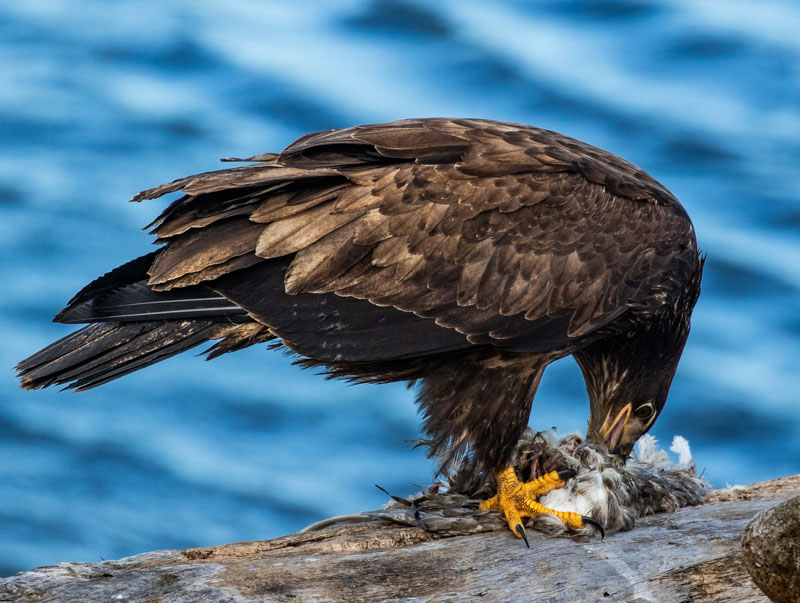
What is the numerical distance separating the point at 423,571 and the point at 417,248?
137cm

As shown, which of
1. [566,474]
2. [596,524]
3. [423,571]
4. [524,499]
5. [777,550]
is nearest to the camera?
→ [777,550]

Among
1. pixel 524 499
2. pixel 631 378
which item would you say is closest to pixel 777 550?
pixel 524 499

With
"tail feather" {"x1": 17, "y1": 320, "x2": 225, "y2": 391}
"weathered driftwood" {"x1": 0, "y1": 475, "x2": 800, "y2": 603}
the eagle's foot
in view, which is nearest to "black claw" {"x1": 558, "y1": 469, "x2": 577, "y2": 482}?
the eagle's foot

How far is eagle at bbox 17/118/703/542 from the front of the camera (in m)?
4.24

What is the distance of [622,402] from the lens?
16.0 ft

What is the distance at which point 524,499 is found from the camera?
4.21 meters

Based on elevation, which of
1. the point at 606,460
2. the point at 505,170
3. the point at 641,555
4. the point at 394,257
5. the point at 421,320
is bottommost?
the point at 641,555

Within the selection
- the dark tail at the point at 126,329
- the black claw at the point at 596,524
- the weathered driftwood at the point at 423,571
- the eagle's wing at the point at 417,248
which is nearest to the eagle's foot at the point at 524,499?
the black claw at the point at 596,524

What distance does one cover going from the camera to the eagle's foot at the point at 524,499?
4023 mm

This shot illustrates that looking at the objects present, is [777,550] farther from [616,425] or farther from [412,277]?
[616,425]

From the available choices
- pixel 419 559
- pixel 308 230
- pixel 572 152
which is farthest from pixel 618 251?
pixel 419 559

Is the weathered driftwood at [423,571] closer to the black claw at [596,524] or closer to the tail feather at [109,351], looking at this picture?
the black claw at [596,524]

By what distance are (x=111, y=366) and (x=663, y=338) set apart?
8.02ft

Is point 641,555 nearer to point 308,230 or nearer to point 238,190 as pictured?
point 308,230
